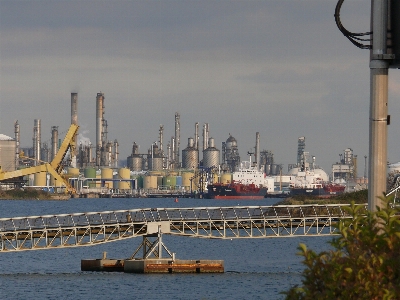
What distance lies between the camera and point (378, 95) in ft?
37.5

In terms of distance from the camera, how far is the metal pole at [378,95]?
11406 mm

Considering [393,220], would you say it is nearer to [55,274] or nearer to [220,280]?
[220,280]

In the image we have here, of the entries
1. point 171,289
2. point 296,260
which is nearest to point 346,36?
point 171,289

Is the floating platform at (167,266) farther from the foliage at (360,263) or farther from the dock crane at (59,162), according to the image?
the dock crane at (59,162)

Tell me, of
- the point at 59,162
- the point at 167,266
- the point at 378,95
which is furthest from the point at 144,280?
the point at 59,162

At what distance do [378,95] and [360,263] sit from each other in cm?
225

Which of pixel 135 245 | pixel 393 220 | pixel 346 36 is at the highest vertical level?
pixel 346 36

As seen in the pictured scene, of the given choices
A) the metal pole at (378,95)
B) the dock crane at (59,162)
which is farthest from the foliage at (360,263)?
the dock crane at (59,162)

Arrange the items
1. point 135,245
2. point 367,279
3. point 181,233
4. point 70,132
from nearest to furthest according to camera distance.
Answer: point 367,279 → point 181,233 → point 135,245 → point 70,132

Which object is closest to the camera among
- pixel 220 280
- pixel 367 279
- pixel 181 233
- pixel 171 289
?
pixel 367 279

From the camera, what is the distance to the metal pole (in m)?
11.4

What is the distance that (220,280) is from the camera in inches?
1967

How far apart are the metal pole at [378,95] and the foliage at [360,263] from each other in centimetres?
65

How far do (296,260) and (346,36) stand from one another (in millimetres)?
58397
